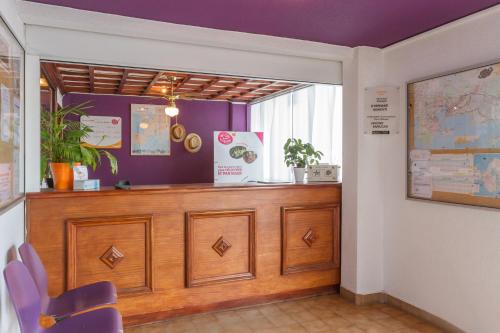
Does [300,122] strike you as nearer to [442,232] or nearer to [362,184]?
[362,184]

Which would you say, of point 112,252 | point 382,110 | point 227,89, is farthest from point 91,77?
point 382,110

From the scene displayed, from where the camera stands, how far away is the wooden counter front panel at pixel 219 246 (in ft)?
11.0

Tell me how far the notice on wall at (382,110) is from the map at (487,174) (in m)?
0.88

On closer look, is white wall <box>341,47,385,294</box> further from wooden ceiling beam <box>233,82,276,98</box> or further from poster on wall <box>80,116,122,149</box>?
poster on wall <box>80,116,122,149</box>

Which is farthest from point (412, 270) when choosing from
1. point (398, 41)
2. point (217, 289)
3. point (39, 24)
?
point (39, 24)

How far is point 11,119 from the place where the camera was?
2.26 m

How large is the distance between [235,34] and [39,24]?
4.85ft

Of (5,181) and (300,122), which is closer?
(5,181)

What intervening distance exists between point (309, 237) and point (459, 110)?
5.72ft

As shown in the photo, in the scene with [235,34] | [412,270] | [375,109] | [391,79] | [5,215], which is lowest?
[412,270]

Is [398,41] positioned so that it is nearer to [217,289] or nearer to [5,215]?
[217,289]

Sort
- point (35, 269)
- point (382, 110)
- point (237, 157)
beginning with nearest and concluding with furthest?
point (35, 269) < point (382, 110) < point (237, 157)

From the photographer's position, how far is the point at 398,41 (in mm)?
3512

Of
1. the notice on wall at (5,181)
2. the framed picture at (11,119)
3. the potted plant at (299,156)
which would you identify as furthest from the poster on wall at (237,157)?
the notice on wall at (5,181)
